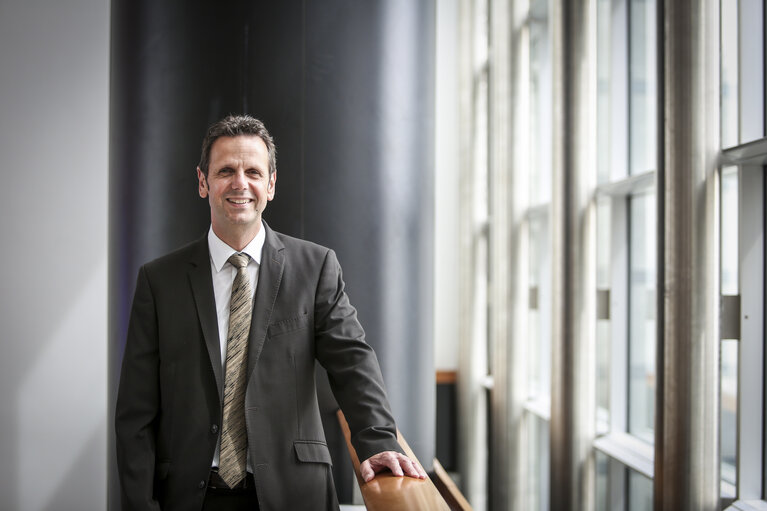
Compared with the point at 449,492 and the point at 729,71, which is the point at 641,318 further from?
the point at 449,492

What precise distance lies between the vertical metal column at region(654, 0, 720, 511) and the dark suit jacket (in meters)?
Answer: 1.08

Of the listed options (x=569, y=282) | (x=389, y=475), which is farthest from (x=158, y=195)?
(x=569, y=282)

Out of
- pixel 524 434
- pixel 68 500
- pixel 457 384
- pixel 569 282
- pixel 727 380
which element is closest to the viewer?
pixel 727 380

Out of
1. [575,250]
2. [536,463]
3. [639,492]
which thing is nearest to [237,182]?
[575,250]

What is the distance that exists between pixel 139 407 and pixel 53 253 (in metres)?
2.52

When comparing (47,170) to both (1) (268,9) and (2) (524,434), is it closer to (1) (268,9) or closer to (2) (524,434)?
(1) (268,9)

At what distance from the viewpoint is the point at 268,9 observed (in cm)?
271

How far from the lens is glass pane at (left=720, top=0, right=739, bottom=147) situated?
2201 mm

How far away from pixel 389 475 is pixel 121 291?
65.1 inches

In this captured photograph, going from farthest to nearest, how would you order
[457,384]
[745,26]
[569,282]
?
1. [457,384]
2. [569,282]
3. [745,26]

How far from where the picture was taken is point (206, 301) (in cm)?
179

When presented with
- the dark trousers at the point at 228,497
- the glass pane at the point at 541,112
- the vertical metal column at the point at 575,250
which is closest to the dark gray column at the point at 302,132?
the vertical metal column at the point at 575,250

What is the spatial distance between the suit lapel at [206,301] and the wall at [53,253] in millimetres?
2401

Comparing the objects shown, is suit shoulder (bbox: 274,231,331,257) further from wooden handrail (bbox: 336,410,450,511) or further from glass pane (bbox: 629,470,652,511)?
glass pane (bbox: 629,470,652,511)
